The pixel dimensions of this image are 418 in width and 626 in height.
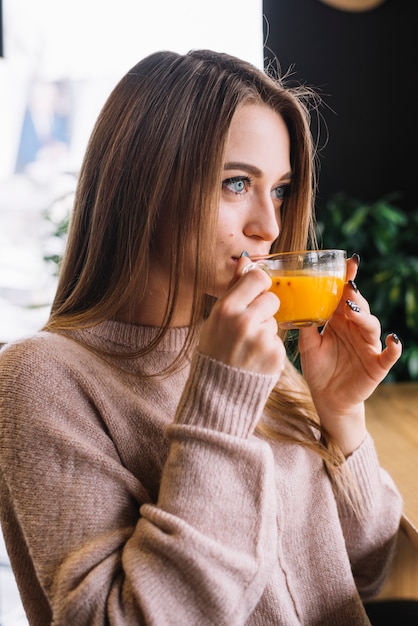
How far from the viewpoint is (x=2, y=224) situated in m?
4.42

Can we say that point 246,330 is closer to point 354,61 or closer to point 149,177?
point 149,177

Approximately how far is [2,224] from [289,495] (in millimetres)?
3585

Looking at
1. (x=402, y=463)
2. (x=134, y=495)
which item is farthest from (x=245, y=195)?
(x=402, y=463)

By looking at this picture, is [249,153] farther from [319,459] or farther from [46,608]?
[46,608]

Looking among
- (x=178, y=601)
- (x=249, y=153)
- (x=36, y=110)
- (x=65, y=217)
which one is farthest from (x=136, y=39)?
(x=178, y=601)

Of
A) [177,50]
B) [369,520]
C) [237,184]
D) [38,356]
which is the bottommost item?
[369,520]

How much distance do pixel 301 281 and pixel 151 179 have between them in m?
0.31

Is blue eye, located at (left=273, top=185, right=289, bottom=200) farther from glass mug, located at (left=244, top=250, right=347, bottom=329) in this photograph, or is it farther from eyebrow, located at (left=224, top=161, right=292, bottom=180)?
glass mug, located at (left=244, top=250, right=347, bottom=329)

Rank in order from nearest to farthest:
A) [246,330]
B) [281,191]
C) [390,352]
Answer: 1. [246,330]
2. [390,352]
3. [281,191]

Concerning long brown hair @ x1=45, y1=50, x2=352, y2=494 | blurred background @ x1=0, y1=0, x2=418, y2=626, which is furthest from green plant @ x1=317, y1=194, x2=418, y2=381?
long brown hair @ x1=45, y1=50, x2=352, y2=494

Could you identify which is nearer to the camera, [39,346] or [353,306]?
[39,346]

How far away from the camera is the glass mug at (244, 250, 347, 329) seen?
1.08 metres

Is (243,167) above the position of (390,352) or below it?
above

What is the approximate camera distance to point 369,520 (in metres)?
1.37
